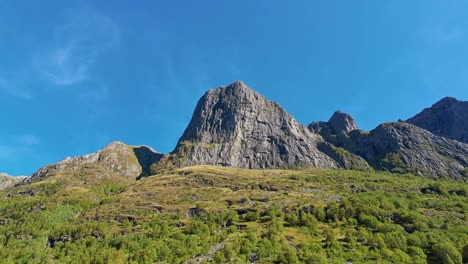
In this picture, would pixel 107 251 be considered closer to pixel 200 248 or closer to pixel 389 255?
pixel 200 248

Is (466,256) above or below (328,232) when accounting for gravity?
below

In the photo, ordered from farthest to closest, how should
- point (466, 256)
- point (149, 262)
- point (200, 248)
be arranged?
point (200, 248)
point (149, 262)
point (466, 256)

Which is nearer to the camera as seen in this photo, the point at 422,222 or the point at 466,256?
the point at 466,256

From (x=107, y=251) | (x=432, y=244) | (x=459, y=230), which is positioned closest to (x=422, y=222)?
(x=459, y=230)

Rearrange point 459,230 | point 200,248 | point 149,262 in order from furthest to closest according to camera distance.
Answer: point 459,230 → point 200,248 → point 149,262

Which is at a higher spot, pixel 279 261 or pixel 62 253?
→ pixel 62 253

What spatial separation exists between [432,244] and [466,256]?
1683 cm

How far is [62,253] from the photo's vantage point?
179m

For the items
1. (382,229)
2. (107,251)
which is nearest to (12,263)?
(107,251)

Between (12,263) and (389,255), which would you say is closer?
(389,255)

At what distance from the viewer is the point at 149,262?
155 meters

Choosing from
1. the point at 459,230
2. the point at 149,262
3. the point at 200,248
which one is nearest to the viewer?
the point at 149,262

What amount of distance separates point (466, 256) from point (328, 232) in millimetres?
58317

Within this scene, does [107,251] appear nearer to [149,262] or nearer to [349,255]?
[149,262]
